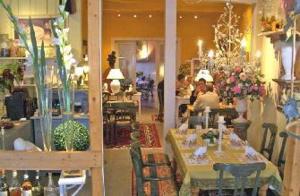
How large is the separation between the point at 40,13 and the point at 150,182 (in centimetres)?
420

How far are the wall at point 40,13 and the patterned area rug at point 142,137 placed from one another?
6.92 ft

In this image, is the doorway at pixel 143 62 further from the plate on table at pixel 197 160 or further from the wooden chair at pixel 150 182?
the plate on table at pixel 197 160

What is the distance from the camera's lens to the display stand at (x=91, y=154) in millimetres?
2176

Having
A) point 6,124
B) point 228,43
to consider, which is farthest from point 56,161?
point 228,43

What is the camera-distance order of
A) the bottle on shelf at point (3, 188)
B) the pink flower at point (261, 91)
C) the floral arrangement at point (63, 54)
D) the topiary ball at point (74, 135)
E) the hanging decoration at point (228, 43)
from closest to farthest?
the floral arrangement at point (63, 54), the topiary ball at point (74, 135), the bottle on shelf at point (3, 188), the pink flower at point (261, 91), the hanging decoration at point (228, 43)

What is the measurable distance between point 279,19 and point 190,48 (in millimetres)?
6890

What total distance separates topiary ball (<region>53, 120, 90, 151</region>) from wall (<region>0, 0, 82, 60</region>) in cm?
457

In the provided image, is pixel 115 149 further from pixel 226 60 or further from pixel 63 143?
pixel 63 143

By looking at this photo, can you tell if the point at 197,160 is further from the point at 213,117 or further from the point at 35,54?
the point at 213,117

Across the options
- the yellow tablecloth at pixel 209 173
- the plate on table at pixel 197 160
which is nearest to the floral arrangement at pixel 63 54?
the yellow tablecloth at pixel 209 173

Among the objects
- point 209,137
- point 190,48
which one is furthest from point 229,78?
point 190,48

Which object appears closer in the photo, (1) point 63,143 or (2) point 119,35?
(1) point 63,143

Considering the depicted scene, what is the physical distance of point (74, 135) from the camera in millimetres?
2320

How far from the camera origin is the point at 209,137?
412 centimetres
